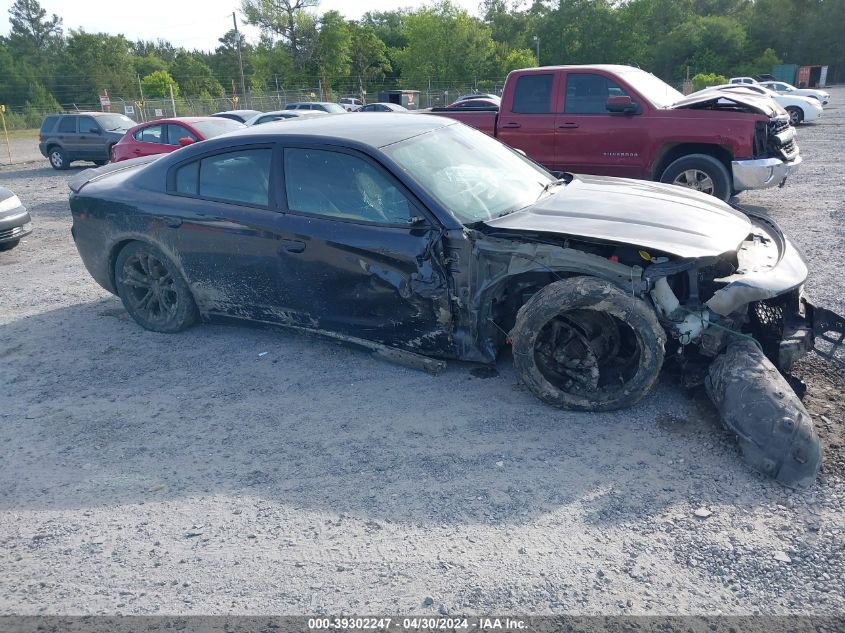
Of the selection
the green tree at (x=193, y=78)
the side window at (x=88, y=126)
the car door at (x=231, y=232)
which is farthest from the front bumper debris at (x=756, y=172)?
the green tree at (x=193, y=78)

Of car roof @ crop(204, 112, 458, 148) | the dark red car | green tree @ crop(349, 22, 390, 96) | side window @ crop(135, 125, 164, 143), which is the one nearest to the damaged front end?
car roof @ crop(204, 112, 458, 148)

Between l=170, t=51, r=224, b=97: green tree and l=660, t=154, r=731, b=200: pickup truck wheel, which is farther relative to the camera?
l=170, t=51, r=224, b=97: green tree

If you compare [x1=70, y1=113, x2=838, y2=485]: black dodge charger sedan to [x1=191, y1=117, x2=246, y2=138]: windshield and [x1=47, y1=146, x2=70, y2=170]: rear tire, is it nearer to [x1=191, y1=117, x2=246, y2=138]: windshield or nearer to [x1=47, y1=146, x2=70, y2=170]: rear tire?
[x1=191, y1=117, x2=246, y2=138]: windshield

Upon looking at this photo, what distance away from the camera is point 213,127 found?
43.4ft

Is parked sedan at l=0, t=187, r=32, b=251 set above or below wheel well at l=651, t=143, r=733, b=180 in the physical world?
below

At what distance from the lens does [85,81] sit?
5097 centimetres

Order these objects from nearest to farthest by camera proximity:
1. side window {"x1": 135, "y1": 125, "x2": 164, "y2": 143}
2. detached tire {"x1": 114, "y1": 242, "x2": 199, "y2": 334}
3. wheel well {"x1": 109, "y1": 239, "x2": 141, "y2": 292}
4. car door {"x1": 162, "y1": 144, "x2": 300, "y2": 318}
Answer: car door {"x1": 162, "y1": 144, "x2": 300, "y2": 318}
detached tire {"x1": 114, "y1": 242, "x2": 199, "y2": 334}
wheel well {"x1": 109, "y1": 239, "x2": 141, "y2": 292}
side window {"x1": 135, "y1": 125, "x2": 164, "y2": 143}

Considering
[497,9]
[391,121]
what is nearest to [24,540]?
[391,121]

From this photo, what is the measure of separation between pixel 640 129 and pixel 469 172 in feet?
16.4

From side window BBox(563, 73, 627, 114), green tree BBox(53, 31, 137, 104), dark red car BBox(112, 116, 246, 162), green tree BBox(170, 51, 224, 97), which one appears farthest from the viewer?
green tree BBox(170, 51, 224, 97)

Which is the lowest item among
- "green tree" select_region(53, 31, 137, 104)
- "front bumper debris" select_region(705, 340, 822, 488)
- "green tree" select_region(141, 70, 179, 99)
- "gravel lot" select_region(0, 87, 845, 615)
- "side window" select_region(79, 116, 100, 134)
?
"gravel lot" select_region(0, 87, 845, 615)

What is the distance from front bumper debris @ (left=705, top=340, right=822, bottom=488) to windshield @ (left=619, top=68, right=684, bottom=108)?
622 cm

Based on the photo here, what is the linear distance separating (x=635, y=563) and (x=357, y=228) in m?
2.64

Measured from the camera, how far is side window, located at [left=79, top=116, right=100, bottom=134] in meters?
19.2
